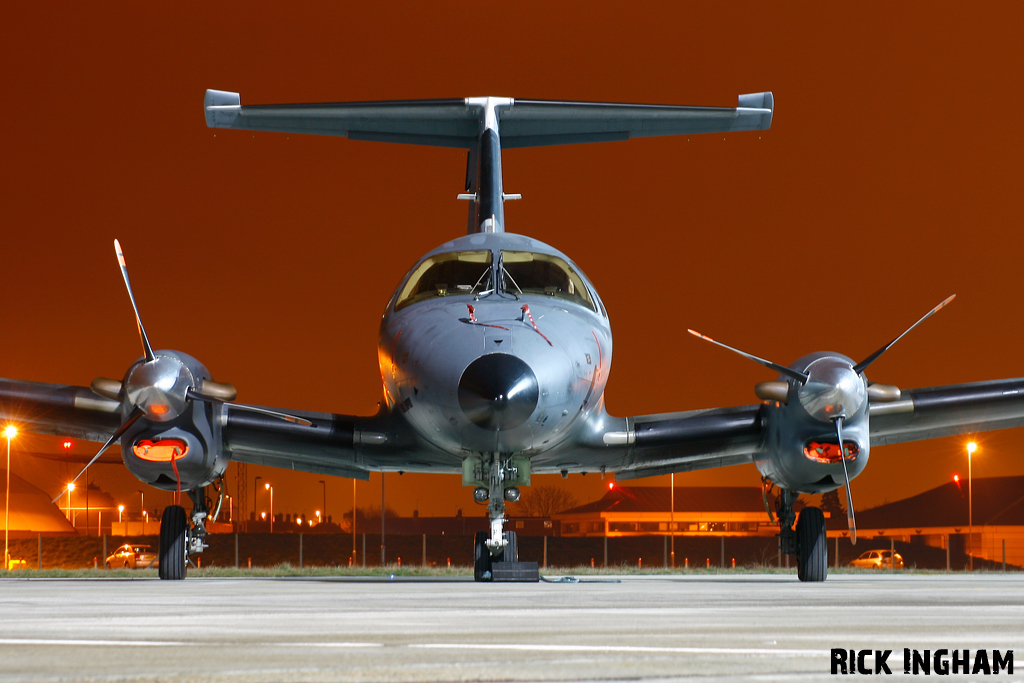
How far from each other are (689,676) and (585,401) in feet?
29.7

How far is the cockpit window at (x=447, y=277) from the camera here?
1295 centimetres

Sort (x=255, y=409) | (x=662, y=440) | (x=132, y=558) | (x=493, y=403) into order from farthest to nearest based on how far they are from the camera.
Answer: (x=132, y=558)
(x=662, y=440)
(x=255, y=409)
(x=493, y=403)

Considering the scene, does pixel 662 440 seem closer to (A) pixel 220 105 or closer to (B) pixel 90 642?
(A) pixel 220 105

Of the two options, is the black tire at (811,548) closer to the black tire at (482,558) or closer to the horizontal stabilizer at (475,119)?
the black tire at (482,558)

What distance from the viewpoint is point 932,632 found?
4977 mm

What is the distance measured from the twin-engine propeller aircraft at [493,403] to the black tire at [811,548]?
0.8 inches

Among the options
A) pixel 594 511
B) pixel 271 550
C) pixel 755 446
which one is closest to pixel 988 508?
pixel 594 511

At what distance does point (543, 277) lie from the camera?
43.5ft

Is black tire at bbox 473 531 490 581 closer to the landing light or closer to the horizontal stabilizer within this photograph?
the landing light

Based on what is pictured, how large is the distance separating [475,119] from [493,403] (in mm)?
8678

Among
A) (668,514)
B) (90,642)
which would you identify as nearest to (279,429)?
(90,642)

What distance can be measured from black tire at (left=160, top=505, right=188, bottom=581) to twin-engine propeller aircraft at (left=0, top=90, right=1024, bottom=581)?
0.02 metres

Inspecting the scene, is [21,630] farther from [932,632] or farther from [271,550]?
[271,550]

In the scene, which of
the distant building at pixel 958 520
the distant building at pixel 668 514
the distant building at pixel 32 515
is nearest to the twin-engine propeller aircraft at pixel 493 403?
the distant building at pixel 958 520
